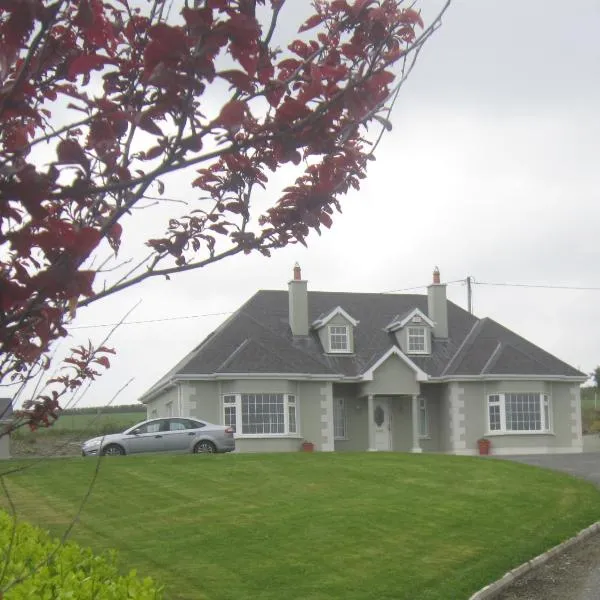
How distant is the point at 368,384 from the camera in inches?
1377

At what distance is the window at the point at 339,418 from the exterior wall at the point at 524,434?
4204mm

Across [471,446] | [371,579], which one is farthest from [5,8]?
[471,446]

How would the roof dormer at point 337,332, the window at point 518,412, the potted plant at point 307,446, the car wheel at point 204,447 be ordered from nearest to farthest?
1. the car wheel at point 204,447
2. the potted plant at point 307,446
3. the window at point 518,412
4. the roof dormer at point 337,332

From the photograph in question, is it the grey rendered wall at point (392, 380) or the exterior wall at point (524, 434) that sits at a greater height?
the grey rendered wall at point (392, 380)

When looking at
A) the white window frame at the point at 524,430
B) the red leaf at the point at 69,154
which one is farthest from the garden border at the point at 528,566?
the white window frame at the point at 524,430

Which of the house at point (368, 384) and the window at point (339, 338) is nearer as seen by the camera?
the house at point (368, 384)

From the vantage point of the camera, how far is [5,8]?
2385mm

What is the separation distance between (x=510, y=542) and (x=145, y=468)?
34.8ft

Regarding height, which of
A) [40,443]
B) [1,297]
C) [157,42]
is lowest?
[40,443]

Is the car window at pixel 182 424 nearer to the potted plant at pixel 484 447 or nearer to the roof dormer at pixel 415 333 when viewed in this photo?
the roof dormer at pixel 415 333

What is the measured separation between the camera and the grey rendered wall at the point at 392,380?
34844 mm

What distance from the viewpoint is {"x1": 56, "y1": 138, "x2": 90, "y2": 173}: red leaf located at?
2867 millimetres

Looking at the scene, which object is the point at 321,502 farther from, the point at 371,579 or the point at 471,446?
the point at 471,446

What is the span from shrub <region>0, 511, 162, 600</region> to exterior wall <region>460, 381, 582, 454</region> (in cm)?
2811
